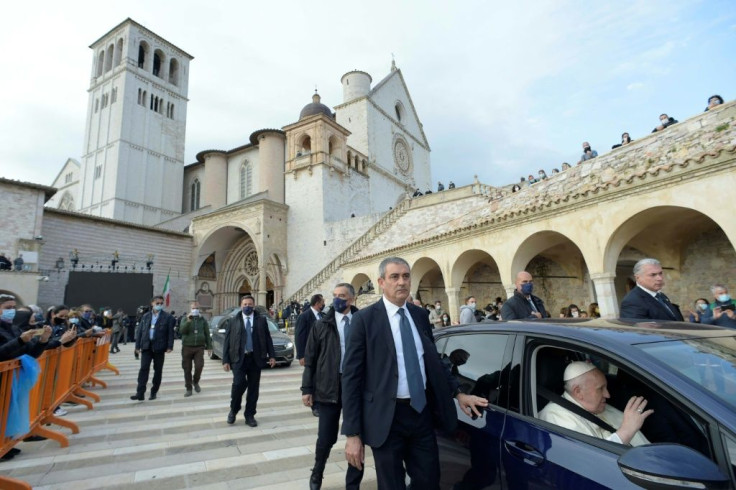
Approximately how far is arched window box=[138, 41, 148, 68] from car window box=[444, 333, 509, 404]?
1852 inches

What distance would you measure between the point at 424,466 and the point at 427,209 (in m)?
18.9

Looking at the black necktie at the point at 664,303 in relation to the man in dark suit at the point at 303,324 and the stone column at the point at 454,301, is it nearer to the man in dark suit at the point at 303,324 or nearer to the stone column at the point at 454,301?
the man in dark suit at the point at 303,324

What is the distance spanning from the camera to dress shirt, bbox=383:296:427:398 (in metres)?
2.20

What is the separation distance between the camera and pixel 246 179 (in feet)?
116

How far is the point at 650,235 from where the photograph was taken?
11117 mm

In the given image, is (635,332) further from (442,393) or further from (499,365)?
(442,393)

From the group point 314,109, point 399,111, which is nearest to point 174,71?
point 314,109

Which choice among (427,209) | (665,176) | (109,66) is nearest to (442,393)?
(665,176)

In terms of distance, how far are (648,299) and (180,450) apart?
16.7 feet

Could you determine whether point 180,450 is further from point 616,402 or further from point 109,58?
point 109,58

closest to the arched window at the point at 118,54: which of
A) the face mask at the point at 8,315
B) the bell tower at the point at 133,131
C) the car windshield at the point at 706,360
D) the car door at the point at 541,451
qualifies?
the bell tower at the point at 133,131

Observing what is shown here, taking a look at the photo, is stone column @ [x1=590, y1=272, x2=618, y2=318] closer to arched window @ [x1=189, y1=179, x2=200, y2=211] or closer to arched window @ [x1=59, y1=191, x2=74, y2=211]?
arched window @ [x1=189, y1=179, x2=200, y2=211]

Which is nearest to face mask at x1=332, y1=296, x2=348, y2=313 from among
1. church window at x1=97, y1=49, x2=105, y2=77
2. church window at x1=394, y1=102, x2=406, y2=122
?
church window at x1=394, y1=102, x2=406, y2=122

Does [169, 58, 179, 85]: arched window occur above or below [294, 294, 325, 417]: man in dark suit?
above
